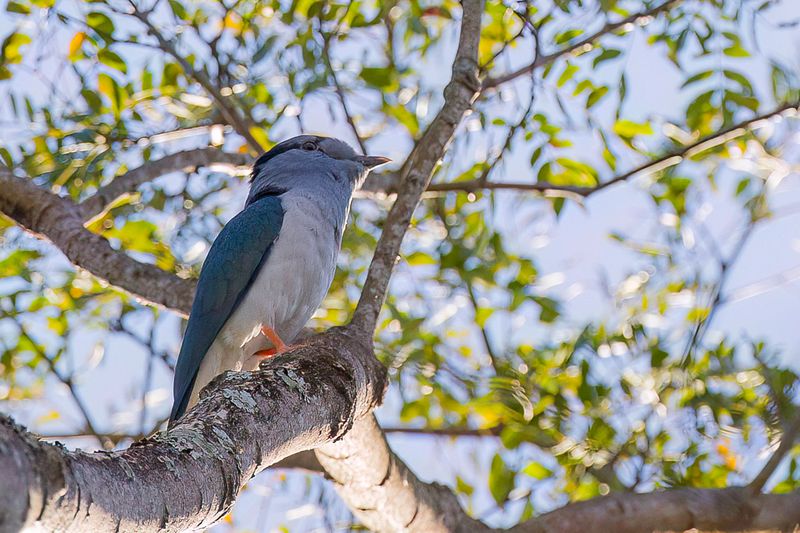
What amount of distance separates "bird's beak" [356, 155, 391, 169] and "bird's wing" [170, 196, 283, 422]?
22.1 inches

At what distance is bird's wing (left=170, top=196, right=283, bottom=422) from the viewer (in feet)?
11.8

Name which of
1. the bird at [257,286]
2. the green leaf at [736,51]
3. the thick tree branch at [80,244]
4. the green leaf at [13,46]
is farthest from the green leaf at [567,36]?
the green leaf at [13,46]

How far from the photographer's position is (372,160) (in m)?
4.31

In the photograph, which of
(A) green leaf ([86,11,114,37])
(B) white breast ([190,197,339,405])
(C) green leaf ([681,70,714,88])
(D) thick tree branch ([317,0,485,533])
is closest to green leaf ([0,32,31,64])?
(A) green leaf ([86,11,114,37])

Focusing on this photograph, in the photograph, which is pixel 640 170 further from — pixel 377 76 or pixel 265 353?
pixel 265 353

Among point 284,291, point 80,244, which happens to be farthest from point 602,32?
point 80,244

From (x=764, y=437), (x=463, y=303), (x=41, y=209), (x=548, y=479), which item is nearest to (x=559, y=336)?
(x=463, y=303)

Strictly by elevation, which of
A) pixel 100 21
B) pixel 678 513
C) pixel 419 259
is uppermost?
pixel 100 21

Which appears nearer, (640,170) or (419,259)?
(640,170)

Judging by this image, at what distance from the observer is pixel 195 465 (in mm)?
1804

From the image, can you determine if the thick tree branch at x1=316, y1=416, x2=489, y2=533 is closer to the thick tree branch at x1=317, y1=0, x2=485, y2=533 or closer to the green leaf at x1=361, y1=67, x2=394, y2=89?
the thick tree branch at x1=317, y1=0, x2=485, y2=533

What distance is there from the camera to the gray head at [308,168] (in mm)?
4223

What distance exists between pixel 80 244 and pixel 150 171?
0.56m

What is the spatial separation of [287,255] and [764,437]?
6.52ft
